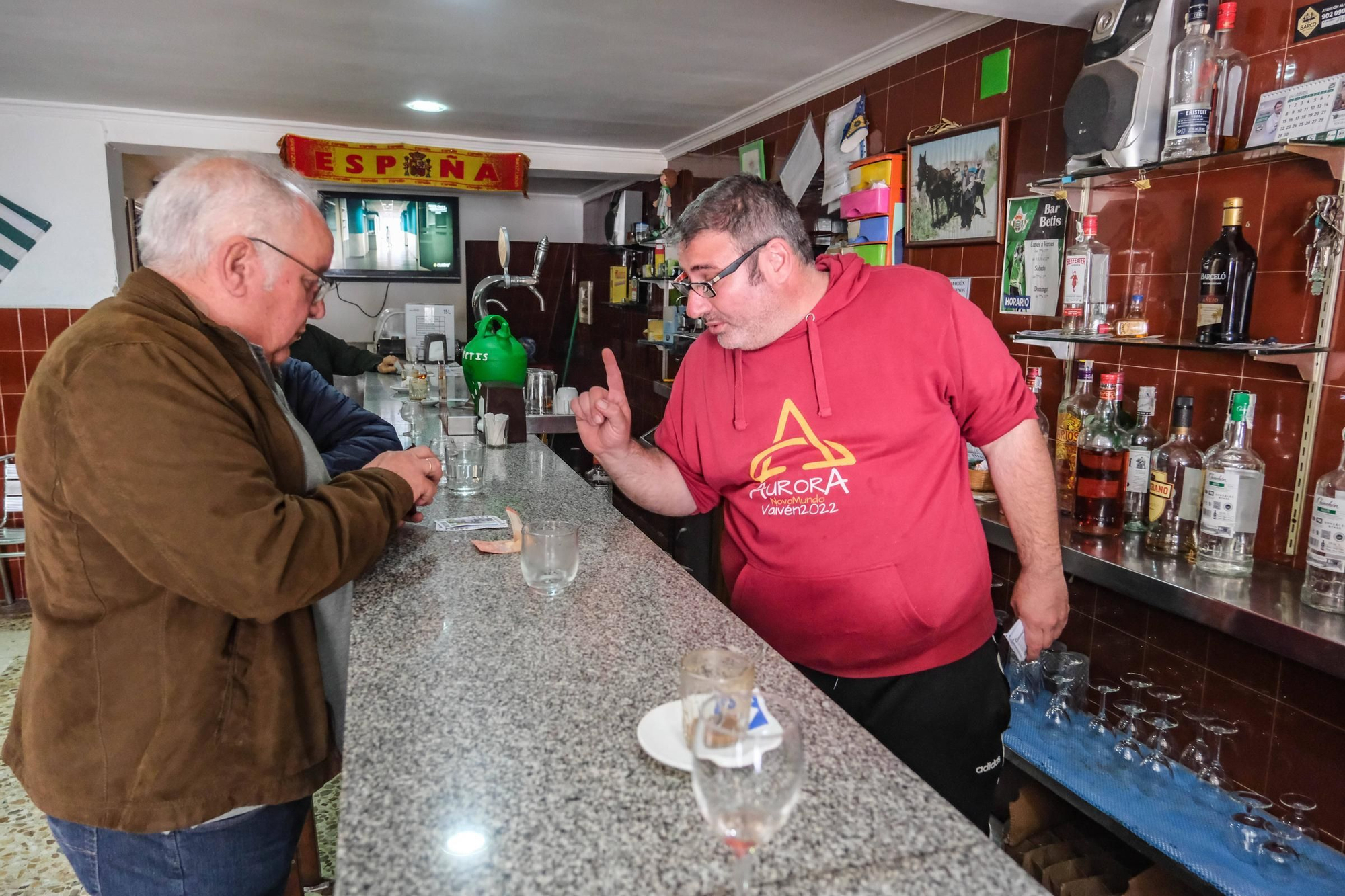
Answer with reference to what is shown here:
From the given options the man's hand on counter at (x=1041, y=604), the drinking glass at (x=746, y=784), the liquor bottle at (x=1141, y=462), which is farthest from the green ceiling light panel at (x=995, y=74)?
the drinking glass at (x=746, y=784)

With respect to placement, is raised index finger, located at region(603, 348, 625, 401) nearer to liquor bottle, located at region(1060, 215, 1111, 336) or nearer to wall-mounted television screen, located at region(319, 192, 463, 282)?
liquor bottle, located at region(1060, 215, 1111, 336)

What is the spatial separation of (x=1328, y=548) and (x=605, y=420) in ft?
4.75

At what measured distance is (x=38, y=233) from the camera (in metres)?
4.71

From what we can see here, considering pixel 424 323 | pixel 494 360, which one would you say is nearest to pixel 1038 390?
pixel 494 360

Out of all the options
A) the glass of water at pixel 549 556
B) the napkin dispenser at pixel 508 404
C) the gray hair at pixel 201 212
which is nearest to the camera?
the gray hair at pixel 201 212

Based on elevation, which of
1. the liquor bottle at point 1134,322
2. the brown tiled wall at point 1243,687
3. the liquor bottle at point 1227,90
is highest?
the liquor bottle at point 1227,90

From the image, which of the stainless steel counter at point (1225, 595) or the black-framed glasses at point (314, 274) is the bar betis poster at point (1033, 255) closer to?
the stainless steel counter at point (1225, 595)

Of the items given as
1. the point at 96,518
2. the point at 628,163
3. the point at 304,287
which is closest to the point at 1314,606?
the point at 304,287

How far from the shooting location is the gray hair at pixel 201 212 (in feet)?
3.64

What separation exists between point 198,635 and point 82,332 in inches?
15.6

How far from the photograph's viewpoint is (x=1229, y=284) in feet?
6.37

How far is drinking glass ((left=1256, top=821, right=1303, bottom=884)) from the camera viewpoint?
168 cm

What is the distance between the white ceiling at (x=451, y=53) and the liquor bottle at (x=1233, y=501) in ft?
3.85

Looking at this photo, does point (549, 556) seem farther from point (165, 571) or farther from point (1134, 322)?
point (1134, 322)
